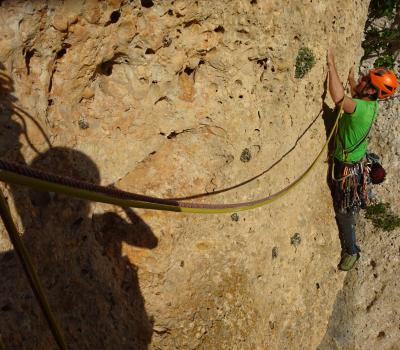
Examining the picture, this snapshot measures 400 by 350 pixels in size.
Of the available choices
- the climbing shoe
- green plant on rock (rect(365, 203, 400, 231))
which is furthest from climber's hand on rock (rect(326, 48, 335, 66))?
green plant on rock (rect(365, 203, 400, 231))

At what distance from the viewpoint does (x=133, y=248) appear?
4.07 meters

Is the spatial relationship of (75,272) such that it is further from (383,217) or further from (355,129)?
(383,217)

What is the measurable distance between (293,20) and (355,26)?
1.91 meters

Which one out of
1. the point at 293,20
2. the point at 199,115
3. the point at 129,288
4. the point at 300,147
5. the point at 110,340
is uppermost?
the point at 293,20

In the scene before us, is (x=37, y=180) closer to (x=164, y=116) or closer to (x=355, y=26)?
(x=164, y=116)

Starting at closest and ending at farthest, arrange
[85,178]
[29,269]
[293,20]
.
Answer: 1. [29,269]
2. [85,178]
3. [293,20]

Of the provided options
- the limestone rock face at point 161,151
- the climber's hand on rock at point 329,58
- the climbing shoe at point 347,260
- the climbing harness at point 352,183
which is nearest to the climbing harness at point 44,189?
the limestone rock face at point 161,151

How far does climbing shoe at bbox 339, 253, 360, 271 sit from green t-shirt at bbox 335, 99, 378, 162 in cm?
194

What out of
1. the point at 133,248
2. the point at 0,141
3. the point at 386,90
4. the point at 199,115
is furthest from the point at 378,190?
the point at 0,141

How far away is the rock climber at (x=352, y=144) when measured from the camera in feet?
16.9

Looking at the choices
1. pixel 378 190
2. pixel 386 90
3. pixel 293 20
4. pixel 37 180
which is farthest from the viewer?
pixel 378 190

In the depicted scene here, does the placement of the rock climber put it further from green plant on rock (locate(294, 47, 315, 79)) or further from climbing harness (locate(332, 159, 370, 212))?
green plant on rock (locate(294, 47, 315, 79))

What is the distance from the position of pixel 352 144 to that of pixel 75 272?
14.4 ft

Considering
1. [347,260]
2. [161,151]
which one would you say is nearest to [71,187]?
[161,151]
